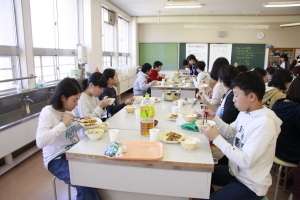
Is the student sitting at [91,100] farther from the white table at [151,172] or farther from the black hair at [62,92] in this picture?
the white table at [151,172]

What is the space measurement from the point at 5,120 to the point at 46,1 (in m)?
2.28

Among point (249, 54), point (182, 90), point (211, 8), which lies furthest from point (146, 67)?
point (249, 54)

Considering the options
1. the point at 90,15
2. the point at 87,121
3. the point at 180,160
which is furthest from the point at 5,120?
the point at 90,15

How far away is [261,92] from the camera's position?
131cm

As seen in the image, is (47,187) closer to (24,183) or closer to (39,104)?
(24,183)

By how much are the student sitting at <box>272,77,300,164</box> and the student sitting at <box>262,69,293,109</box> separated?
613 mm

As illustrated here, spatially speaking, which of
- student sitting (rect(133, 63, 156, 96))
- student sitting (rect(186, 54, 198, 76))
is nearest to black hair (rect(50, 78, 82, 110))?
student sitting (rect(133, 63, 156, 96))

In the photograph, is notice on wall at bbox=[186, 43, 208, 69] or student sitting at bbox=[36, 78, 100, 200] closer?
student sitting at bbox=[36, 78, 100, 200]

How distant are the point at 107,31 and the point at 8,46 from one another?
3.82 m

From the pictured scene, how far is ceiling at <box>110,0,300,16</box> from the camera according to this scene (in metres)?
5.93

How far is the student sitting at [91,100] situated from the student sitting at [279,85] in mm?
1852

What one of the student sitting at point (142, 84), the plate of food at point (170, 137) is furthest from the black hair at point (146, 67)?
the plate of food at point (170, 137)

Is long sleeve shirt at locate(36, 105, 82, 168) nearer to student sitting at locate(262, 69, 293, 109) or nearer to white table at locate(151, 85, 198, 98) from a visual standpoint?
student sitting at locate(262, 69, 293, 109)

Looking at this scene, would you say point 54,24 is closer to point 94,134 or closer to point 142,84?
point 142,84
